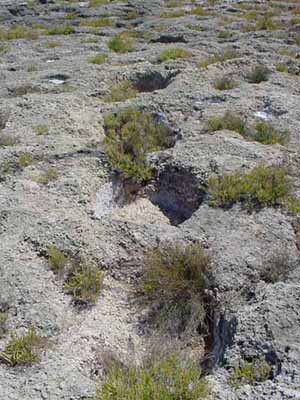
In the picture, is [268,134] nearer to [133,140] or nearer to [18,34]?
[133,140]

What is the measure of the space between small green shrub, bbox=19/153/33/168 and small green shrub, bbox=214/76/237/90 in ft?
14.8

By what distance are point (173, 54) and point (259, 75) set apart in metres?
2.44

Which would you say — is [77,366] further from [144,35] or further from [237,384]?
[144,35]

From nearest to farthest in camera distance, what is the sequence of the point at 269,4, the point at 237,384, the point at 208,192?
the point at 237,384, the point at 208,192, the point at 269,4

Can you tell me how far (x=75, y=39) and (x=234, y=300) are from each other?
12372 millimetres

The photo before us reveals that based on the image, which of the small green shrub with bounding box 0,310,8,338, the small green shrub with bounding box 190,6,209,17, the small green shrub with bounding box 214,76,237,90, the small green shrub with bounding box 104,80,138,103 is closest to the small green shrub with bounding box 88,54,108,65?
the small green shrub with bounding box 104,80,138,103

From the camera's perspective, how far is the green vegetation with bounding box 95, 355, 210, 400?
4301 millimetres

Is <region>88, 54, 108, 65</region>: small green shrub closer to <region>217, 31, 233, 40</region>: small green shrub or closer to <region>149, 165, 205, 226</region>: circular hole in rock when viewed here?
<region>217, 31, 233, 40</region>: small green shrub

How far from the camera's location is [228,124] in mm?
9344

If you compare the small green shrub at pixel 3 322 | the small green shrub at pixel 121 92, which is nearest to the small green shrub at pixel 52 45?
the small green shrub at pixel 121 92

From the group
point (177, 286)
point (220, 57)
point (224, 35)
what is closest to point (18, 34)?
point (224, 35)

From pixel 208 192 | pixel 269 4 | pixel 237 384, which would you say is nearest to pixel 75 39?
pixel 269 4

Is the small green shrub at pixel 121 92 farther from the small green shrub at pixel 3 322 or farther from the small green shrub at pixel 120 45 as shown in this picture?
the small green shrub at pixel 3 322

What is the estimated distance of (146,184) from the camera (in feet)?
27.1
